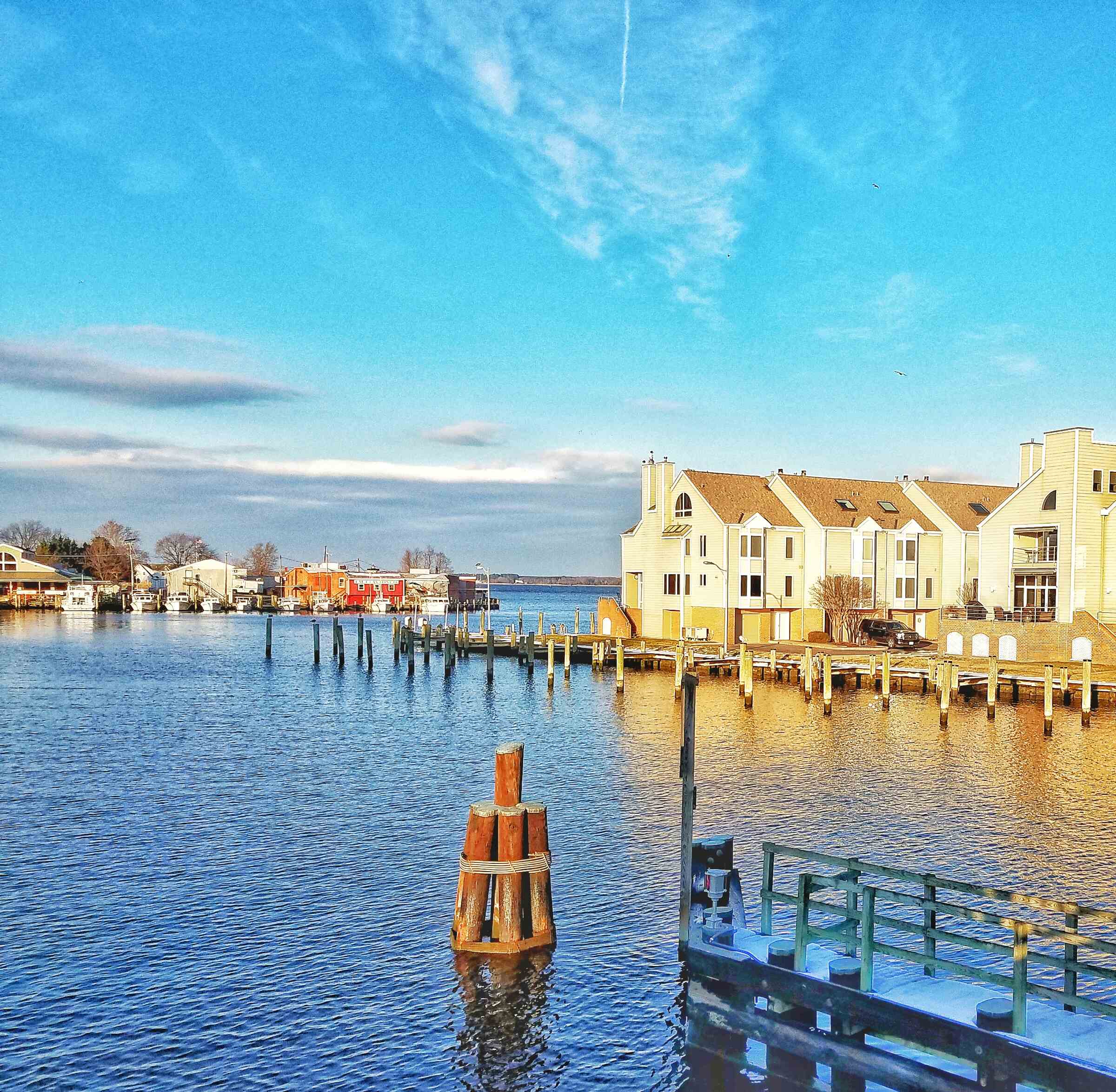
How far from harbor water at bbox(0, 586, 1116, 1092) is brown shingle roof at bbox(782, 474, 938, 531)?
22.8m

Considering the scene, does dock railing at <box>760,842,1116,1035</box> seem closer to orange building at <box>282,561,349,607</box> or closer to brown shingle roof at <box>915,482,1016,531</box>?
brown shingle roof at <box>915,482,1016,531</box>

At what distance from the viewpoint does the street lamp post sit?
62.5 m

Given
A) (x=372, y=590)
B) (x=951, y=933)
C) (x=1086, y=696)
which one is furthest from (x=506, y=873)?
(x=372, y=590)

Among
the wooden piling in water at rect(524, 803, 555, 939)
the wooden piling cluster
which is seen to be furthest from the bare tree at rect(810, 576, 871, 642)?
the wooden piling cluster

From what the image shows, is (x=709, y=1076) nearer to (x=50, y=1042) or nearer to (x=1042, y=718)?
(x=50, y=1042)

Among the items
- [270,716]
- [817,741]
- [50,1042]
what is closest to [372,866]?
[50,1042]

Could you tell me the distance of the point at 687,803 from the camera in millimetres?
14531

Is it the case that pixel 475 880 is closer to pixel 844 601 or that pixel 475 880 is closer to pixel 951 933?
pixel 951 933

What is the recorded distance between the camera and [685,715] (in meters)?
14.9

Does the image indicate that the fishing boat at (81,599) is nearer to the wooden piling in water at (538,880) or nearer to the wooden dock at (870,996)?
the wooden piling in water at (538,880)

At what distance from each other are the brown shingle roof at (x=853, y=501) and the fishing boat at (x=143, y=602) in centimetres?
13494

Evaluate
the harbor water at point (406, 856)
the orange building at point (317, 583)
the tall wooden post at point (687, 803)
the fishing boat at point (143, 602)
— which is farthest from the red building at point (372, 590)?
the tall wooden post at point (687, 803)

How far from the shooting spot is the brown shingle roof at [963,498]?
2889 inches

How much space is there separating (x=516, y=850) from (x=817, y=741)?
83.4ft
